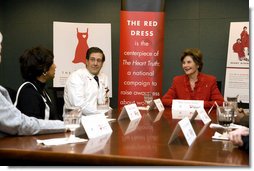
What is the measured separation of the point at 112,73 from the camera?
6336 mm

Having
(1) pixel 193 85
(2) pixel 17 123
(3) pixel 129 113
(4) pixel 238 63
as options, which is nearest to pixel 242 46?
(4) pixel 238 63

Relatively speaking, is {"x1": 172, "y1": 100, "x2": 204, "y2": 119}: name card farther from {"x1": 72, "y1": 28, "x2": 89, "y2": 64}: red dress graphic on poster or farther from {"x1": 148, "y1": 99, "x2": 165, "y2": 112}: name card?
{"x1": 72, "y1": 28, "x2": 89, "y2": 64}: red dress graphic on poster

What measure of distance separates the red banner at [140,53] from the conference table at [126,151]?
2786mm

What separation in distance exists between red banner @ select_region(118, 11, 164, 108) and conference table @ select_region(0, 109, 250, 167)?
9.14 feet

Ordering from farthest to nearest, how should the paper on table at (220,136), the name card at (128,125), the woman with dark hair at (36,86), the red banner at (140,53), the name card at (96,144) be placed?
the red banner at (140,53)
the woman with dark hair at (36,86)
the name card at (128,125)
the paper on table at (220,136)
the name card at (96,144)

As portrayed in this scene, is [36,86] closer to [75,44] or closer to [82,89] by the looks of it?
[82,89]

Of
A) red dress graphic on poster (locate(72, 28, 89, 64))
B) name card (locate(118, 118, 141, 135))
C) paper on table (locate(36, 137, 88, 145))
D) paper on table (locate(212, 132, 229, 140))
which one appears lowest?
name card (locate(118, 118, 141, 135))

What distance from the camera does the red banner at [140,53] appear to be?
15.5ft

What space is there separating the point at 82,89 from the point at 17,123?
1861 mm

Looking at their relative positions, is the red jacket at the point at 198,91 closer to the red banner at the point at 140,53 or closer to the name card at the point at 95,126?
the red banner at the point at 140,53

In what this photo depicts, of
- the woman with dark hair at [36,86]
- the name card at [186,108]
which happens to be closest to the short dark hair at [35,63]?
the woman with dark hair at [36,86]

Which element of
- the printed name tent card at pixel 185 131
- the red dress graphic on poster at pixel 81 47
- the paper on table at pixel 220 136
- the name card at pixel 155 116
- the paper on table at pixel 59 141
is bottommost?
the name card at pixel 155 116

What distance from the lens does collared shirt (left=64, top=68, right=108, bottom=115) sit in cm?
365

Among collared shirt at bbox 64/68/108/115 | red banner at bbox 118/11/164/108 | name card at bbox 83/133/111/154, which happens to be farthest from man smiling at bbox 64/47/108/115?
name card at bbox 83/133/111/154
